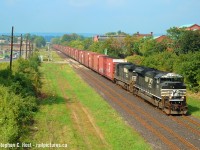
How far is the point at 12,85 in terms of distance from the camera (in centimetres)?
2916

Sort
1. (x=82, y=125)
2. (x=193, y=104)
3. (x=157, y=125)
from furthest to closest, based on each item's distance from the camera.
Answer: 1. (x=193, y=104)
2. (x=157, y=125)
3. (x=82, y=125)

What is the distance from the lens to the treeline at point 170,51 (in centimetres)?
4072

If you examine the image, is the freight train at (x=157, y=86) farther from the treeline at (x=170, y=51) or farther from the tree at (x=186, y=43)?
the tree at (x=186, y=43)

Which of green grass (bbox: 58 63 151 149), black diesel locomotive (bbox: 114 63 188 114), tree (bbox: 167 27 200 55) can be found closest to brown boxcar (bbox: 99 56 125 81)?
green grass (bbox: 58 63 151 149)

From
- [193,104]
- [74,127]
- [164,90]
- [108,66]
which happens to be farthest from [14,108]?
[108,66]

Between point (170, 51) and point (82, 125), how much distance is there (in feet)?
181

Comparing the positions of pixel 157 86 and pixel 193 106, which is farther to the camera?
pixel 193 106

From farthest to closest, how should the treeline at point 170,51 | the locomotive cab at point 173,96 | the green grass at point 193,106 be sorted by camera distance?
the treeline at point 170,51 → the green grass at point 193,106 → the locomotive cab at point 173,96

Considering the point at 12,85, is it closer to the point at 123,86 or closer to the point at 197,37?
the point at 123,86

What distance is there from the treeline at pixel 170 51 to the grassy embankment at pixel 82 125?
41.4 ft

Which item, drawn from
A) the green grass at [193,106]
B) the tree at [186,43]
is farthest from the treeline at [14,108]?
the tree at [186,43]

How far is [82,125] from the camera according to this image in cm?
2366

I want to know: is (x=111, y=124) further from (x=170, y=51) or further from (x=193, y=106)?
(x=170, y=51)

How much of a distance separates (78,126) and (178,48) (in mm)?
57838
